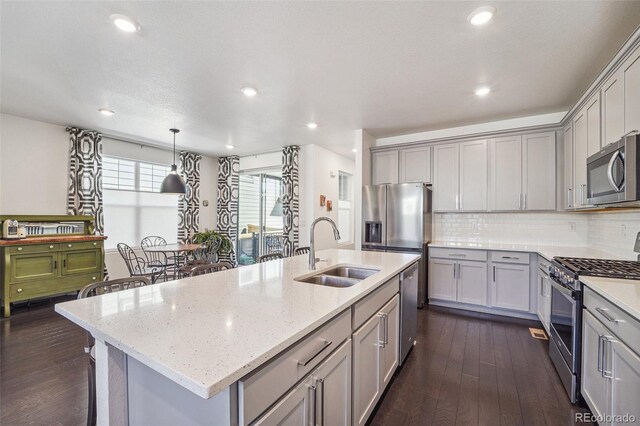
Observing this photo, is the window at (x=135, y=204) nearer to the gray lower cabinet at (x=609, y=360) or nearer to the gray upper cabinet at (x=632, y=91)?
the gray lower cabinet at (x=609, y=360)

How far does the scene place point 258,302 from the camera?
1358 mm

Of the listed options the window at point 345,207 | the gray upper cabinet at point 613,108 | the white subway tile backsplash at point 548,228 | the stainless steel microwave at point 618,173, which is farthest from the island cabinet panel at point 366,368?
the window at point 345,207

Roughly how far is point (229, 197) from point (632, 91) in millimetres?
6373

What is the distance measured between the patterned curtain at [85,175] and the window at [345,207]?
14.9ft

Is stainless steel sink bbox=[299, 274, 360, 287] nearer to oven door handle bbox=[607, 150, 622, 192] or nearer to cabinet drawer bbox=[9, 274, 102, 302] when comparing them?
oven door handle bbox=[607, 150, 622, 192]

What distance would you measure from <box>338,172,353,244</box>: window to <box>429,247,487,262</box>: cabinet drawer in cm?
288

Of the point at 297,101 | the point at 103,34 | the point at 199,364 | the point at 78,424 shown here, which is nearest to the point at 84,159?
the point at 103,34

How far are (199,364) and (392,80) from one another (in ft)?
9.61

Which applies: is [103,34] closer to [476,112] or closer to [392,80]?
[392,80]

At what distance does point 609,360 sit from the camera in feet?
4.95

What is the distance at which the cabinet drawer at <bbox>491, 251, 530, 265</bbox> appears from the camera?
346cm

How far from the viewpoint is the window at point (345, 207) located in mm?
6738

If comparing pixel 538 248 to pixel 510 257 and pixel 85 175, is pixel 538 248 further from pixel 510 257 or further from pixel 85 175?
pixel 85 175

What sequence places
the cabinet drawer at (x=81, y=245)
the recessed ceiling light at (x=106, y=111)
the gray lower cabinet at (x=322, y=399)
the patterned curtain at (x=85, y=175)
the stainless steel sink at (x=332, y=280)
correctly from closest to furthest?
the gray lower cabinet at (x=322, y=399) < the stainless steel sink at (x=332, y=280) < the recessed ceiling light at (x=106, y=111) < the cabinet drawer at (x=81, y=245) < the patterned curtain at (x=85, y=175)
